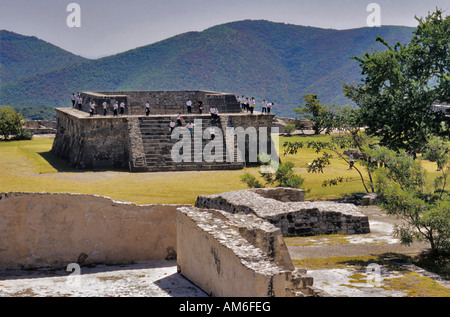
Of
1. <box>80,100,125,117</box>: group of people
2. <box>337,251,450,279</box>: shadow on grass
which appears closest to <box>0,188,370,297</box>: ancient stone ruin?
<box>337,251,450,279</box>: shadow on grass

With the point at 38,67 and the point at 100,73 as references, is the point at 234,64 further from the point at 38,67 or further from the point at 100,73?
the point at 38,67

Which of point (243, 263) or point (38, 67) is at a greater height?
point (38, 67)

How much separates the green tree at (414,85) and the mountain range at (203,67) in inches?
5210

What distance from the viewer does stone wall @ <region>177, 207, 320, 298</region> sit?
26.0ft

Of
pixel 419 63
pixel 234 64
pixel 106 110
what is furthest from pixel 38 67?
pixel 419 63

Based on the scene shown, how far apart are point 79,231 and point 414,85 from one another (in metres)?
11.4

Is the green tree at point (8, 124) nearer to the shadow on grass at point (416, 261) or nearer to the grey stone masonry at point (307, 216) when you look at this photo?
the grey stone masonry at point (307, 216)

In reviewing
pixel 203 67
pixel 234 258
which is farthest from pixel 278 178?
pixel 203 67

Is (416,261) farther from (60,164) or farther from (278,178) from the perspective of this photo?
(60,164)

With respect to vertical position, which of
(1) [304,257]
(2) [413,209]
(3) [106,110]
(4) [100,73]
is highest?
(4) [100,73]

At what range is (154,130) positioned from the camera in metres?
30.2

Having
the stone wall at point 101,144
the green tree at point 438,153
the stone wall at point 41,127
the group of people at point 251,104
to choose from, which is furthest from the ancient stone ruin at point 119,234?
the stone wall at point 41,127
